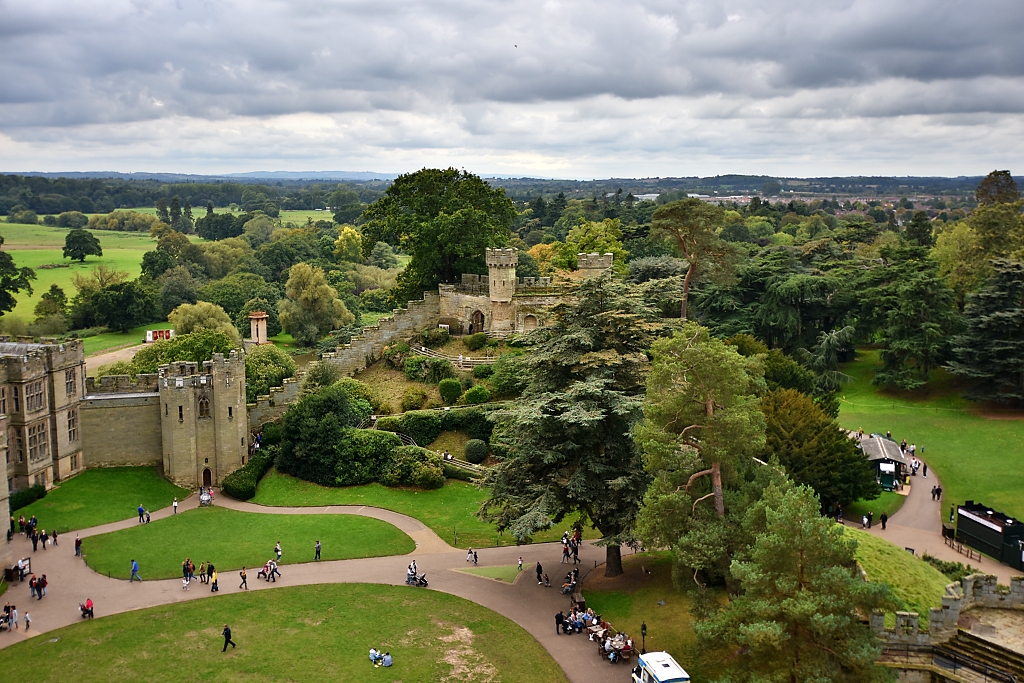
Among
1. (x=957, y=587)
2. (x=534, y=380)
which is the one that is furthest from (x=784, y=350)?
(x=957, y=587)

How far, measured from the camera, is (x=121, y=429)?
4588cm

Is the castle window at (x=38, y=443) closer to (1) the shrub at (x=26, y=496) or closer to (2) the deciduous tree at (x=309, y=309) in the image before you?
(1) the shrub at (x=26, y=496)

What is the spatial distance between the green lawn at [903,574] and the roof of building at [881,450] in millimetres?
13833

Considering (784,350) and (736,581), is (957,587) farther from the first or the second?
(784,350)

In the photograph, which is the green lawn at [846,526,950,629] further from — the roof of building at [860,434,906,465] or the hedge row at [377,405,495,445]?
the hedge row at [377,405,495,445]

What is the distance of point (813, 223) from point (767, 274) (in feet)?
256

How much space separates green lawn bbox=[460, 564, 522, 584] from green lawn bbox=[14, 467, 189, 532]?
17.9m

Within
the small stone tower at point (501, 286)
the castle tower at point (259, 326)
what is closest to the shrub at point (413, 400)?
the small stone tower at point (501, 286)

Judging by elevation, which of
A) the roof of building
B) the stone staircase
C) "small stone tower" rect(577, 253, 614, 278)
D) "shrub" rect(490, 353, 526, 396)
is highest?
"small stone tower" rect(577, 253, 614, 278)

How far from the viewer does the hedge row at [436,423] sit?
1975 inches

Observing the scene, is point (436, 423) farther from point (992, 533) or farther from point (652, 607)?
point (992, 533)

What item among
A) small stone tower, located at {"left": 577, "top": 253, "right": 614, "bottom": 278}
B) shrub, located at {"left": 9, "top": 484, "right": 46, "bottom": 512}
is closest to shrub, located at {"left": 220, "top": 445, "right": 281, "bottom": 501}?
shrub, located at {"left": 9, "top": 484, "right": 46, "bottom": 512}

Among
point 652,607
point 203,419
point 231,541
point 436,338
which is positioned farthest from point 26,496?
point 652,607

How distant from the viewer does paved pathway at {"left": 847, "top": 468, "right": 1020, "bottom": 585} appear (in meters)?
36.3
